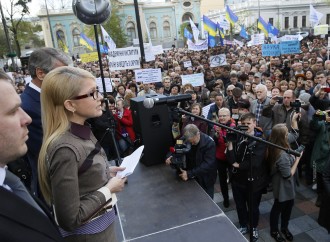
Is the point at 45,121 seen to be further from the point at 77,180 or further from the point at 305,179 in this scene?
the point at 305,179

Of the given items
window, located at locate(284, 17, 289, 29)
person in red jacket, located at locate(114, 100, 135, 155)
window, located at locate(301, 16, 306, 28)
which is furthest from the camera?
window, located at locate(301, 16, 306, 28)

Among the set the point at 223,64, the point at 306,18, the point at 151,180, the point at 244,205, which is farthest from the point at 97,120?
the point at 306,18

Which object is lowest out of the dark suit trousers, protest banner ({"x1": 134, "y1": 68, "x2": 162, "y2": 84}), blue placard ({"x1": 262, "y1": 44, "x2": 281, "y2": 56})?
the dark suit trousers

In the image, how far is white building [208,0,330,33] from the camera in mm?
55781

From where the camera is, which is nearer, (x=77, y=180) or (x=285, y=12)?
(x=77, y=180)

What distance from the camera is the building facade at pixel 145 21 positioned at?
55.2 meters

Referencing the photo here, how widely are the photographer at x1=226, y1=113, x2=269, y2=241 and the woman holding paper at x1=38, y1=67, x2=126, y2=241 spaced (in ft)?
7.29

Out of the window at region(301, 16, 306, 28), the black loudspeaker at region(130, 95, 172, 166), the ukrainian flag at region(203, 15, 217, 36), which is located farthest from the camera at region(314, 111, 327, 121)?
the window at region(301, 16, 306, 28)

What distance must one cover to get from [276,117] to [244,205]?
1.95 m

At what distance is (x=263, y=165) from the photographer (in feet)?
12.0

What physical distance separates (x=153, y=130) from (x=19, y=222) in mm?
2439

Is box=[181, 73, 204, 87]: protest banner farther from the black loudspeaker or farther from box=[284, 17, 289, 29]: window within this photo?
box=[284, 17, 289, 29]: window

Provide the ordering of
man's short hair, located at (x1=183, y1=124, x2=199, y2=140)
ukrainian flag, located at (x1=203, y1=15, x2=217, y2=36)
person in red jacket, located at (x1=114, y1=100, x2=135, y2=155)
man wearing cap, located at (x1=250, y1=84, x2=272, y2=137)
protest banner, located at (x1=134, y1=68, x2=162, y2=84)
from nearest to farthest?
man's short hair, located at (x1=183, y1=124, x2=199, y2=140)
man wearing cap, located at (x1=250, y1=84, x2=272, y2=137)
person in red jacket, located at (x1=114, y1=100, x2=135, y2=155)
protest banner, located at (x1=134, y1=68, x2=162, y2=84)
ukrainian flag, located at (x1=203, y1=15, x2=217, y2=36)

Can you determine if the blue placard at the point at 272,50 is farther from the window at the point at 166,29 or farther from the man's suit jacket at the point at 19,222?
the window at the point at 166,29
